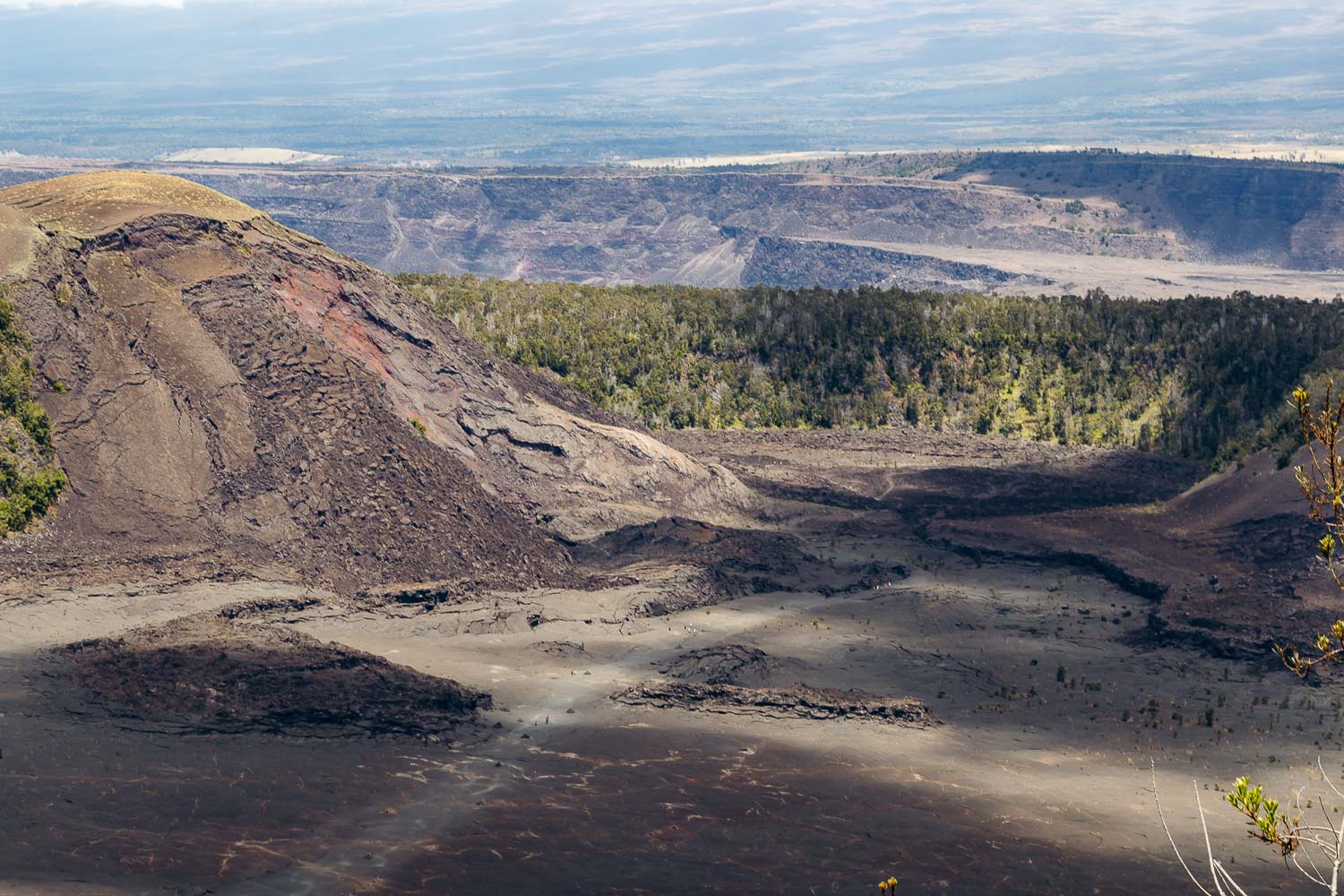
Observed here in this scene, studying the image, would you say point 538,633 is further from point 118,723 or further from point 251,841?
point 251,841

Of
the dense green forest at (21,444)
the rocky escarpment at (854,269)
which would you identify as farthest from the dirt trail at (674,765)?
the rocky escarpment at (854,269)

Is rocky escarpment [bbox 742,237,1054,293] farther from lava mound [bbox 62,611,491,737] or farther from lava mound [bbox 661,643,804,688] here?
lava mound [bbox 62,611,491,737]

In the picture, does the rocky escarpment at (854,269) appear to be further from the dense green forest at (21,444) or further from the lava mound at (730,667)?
the lava mound at (730,667)

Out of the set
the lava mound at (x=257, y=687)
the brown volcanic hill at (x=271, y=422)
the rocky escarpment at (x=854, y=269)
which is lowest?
the rocky escarpment at (x=854, y=269)

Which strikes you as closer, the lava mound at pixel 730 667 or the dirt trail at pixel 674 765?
the dirt trail at pixel 674 765

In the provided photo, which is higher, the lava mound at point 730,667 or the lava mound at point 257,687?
the lava mound at point 257,687

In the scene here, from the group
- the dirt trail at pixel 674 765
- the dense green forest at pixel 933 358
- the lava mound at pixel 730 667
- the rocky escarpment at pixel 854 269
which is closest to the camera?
the dirt trail at pixel 674 765

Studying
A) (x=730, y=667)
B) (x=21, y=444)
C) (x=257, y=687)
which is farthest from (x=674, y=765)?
(x=21, y=444)

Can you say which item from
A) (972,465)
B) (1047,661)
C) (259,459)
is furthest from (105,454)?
(972,465)
